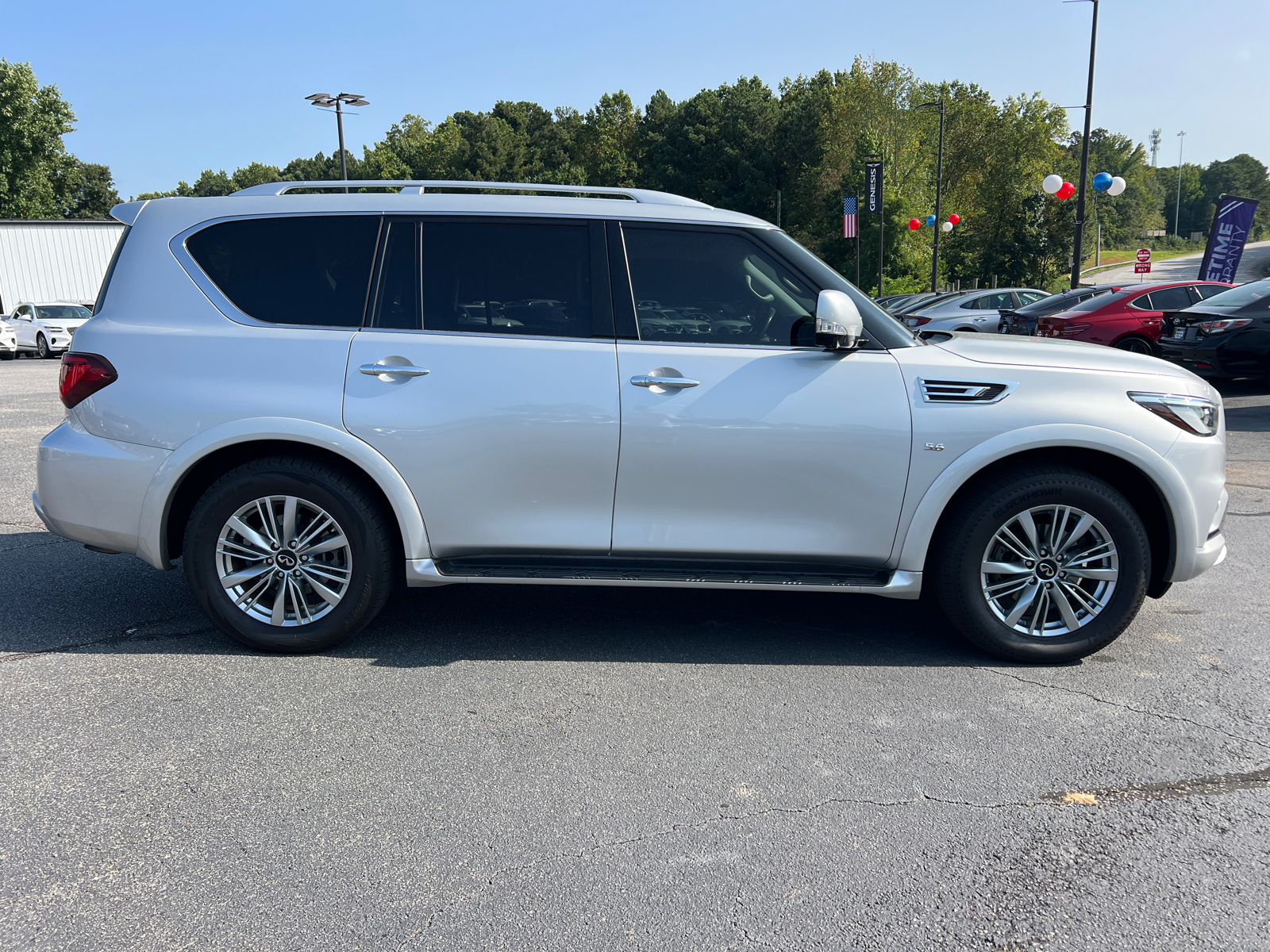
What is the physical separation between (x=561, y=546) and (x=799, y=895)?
1.88 meters

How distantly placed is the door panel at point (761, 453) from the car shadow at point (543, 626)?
1.80 ft

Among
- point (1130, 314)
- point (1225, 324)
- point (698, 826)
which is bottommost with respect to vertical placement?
point (698, 826)

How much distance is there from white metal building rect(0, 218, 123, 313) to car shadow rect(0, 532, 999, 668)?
40053 mm

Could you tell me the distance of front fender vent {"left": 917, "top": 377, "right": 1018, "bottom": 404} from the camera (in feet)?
12.8

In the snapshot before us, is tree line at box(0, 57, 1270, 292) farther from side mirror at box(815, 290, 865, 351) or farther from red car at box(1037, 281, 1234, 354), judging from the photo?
side mirror at box(815, 290, 865, 351)

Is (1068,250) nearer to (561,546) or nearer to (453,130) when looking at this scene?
(561,546)

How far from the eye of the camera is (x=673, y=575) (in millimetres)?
3957

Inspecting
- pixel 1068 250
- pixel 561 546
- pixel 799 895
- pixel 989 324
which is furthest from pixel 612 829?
pixel 1068 250

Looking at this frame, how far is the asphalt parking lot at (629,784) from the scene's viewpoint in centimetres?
240

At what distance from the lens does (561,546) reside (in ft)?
13.2

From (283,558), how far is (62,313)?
31.4m

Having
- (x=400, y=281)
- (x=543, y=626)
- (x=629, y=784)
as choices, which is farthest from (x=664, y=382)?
(x=629, y=784)

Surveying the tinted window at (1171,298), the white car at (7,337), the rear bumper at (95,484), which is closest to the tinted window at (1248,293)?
the tinted window at (1171,298)

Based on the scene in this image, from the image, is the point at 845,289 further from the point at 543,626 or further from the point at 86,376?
the point at 86,376
